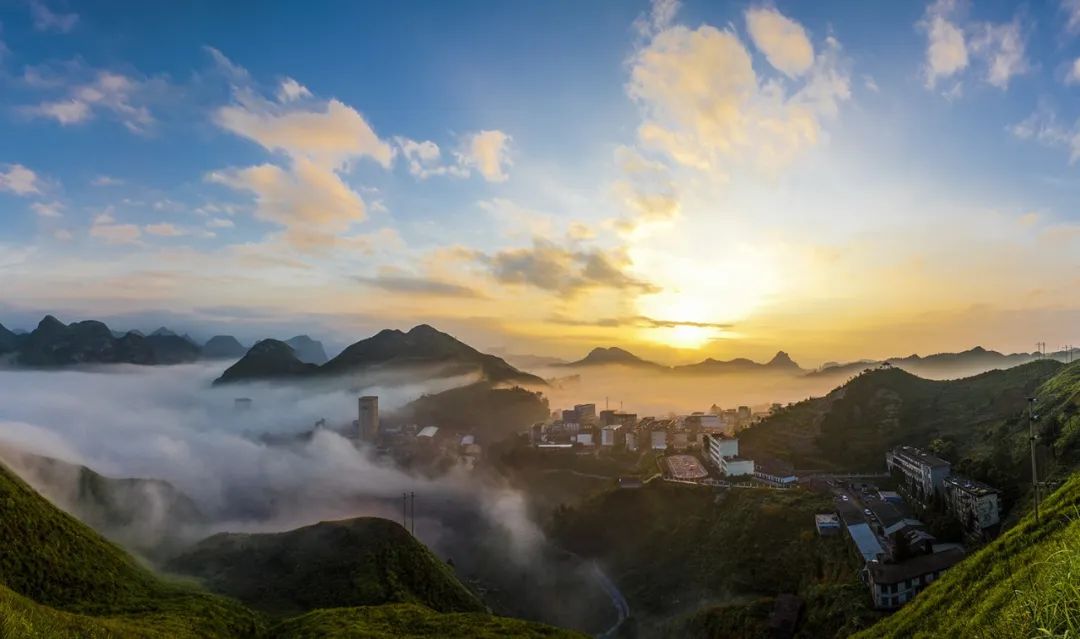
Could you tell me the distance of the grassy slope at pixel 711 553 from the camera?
139ft

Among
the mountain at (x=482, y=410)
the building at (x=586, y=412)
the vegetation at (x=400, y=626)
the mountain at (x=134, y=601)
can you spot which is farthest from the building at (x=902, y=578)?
the mountain at (x=482, y=410)

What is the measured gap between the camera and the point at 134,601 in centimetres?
3369

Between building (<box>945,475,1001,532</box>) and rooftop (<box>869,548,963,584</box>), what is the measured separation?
4203mm

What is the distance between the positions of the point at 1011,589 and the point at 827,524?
124 ft

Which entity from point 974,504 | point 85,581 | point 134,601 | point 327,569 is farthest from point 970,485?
point 85,581

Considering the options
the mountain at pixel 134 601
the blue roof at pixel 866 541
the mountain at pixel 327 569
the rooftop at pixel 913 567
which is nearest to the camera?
the mountain at pixel 134 601

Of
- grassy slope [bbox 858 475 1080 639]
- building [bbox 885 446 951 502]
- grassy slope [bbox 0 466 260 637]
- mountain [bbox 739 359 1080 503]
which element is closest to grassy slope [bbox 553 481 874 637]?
building [bbox 885 446 951 502]

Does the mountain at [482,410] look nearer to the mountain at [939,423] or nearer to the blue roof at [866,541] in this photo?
the mountain at [939,423]

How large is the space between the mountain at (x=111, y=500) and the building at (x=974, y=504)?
71.4 meters

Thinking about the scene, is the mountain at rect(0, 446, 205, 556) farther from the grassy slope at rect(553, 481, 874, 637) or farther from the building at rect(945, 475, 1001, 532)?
the building at rect(945, 475, 1001, 532)

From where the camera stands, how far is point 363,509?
11656 cm

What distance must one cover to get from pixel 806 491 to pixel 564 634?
3752 centimetres

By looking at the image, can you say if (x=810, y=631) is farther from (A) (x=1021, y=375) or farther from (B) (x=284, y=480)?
(B) (x=284, y=480)

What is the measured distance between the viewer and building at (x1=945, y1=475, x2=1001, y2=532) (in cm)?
3988
